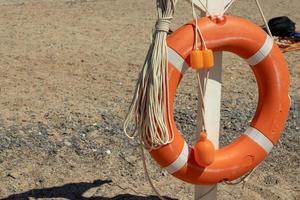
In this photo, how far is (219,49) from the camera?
3.01m

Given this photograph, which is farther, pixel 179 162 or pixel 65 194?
pixel 65 194

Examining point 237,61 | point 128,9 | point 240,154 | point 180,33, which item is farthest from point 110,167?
point 128,9

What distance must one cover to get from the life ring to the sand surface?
0.71m

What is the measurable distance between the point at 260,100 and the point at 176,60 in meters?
0.54

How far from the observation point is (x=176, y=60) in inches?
114

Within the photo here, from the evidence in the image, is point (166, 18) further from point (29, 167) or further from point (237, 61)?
point (237, 61)

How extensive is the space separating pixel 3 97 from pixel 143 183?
1.95 metres

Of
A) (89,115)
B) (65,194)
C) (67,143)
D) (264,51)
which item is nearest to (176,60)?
(264,51)

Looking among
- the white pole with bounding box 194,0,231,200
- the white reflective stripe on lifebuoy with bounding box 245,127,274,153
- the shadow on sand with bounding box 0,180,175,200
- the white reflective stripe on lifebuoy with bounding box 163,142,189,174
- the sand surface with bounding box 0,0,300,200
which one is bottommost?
the sand surface with bounding box 0,0,300,200

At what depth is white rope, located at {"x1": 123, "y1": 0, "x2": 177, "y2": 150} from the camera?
2.82 metres

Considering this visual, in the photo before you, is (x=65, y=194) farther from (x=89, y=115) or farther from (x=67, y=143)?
(x=89, y=115)

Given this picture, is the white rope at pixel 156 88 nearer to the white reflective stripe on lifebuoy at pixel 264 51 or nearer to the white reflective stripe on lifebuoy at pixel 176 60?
the white reflective stripe on lifebuoy at pixel 176 60

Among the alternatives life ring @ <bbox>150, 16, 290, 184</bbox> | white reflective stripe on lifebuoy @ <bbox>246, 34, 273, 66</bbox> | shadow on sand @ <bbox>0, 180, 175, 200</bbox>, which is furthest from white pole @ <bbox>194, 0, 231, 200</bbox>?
shadow on sand @ <bbox>0, 180, 175, 200</bbox>

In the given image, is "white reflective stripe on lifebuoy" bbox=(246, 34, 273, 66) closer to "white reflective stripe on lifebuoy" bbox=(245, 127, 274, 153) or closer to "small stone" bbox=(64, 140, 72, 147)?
"white reflective stripe on lifebuoy" bbox=(245, 127, 274, 153)
